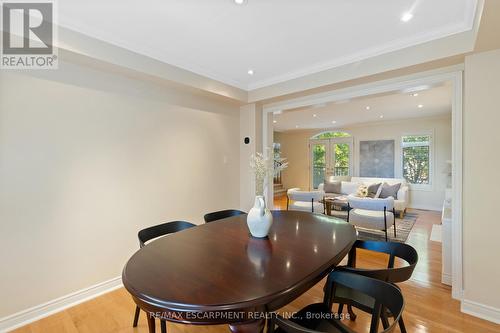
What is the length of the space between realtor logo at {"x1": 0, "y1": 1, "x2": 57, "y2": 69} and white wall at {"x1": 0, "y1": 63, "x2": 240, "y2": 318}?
0.11 metres

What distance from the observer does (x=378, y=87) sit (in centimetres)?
284

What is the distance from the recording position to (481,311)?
6.82 ft

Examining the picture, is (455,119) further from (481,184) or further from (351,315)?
(351,315)

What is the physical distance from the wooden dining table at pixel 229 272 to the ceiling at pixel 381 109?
8.96ft

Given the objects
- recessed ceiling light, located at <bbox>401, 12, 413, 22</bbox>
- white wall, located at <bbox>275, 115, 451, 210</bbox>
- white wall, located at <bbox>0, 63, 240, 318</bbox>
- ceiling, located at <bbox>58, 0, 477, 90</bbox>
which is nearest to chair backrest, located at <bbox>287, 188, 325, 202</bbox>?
white wall, located at <bbox>0, 63, 240, 318</bbox>

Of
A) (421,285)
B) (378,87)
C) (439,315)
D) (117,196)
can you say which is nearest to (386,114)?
(378,87)

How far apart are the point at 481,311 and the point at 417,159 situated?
18.3 feet

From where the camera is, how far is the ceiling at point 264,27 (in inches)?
72.2

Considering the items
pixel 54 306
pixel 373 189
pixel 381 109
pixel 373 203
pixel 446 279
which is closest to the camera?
pixel 54 306

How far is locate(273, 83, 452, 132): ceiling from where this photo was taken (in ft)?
14.9

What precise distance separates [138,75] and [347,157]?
23.2 feet

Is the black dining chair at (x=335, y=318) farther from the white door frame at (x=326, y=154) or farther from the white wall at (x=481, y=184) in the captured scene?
the white door frame at (x=326, y=154)

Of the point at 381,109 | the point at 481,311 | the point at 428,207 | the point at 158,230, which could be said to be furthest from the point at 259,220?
the point at 428,207

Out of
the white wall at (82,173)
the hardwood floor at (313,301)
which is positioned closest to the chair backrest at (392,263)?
the hardwood floor at (313,301)
